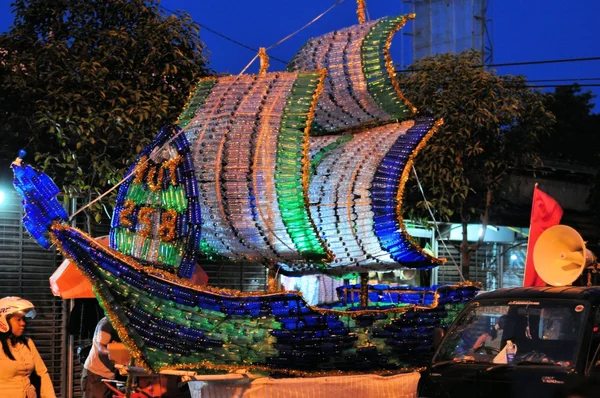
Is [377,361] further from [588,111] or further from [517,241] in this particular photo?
[588,111]

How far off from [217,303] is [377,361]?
2508 millimetres

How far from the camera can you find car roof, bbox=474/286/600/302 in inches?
325

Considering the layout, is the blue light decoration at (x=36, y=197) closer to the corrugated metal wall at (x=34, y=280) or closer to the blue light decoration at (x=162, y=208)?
the blue light decoration at (x=162, y=208)

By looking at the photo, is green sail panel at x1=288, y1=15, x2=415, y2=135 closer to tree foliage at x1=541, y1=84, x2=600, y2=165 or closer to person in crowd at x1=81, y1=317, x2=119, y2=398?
person in crowd at x1=81, y1=317, x2=119, y2=398

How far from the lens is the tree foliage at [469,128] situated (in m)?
16.5

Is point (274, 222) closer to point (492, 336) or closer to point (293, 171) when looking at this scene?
point (293, 171)

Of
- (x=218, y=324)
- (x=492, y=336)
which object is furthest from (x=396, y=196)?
(x=492, y=336)

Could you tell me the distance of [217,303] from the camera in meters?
9.68

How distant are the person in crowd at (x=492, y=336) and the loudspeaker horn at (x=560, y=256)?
6.04ft

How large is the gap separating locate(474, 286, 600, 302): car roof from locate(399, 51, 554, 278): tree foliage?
24.7 feet

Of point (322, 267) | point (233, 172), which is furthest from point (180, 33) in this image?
point (322, 267)

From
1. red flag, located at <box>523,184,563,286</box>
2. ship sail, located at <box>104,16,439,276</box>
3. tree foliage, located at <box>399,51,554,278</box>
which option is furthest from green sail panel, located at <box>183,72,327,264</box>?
tree foliage, located at <box>399,51,554,278</box>

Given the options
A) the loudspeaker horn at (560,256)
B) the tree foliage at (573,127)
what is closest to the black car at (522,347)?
the loudspeaker horn at (560,256)

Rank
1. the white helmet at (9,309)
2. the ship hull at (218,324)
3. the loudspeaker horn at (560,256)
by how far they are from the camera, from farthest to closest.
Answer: the loudspeaker horn at (560,256) → the ship hull at (218,324) → the white helmet at (9,309)
